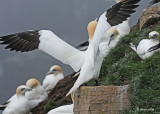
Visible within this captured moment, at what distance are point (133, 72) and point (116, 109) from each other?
1433 mm

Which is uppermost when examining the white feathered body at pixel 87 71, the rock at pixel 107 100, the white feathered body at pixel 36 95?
the white feathered body at pixel 36 95

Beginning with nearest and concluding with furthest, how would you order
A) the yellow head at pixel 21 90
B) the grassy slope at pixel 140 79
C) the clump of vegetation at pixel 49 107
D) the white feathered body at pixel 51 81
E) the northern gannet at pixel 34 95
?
the grassy slope at pixel 140 79 < the clump of vegetation at pixel 49 107 < the yellow head at pixel 21 90 < the northern gannet at pixel 34 95 < the white feathered body at pixel 51 81

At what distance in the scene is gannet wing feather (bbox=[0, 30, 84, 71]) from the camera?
8.08 m

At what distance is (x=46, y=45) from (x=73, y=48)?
20.7 inches

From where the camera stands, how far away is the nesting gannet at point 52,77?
13.5m

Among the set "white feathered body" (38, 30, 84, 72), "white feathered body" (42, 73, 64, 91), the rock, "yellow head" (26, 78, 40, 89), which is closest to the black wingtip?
"white feathered body" (38, 30, 84, 72)

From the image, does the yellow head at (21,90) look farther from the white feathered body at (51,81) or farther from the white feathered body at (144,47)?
the white feathered body at (144,47)

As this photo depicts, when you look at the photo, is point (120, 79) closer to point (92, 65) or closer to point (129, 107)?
point (92, 65)

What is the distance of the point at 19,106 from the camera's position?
11.9m

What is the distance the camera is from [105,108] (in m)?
6.53

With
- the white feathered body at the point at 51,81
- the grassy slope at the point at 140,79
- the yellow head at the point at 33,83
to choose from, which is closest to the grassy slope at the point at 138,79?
the grassy slope at the point at 140,79

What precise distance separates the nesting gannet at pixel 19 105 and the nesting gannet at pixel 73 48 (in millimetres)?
3085

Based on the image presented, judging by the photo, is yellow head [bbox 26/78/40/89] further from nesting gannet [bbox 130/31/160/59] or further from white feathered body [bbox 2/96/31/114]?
nesting gannet [bbox 130/31/160/59]

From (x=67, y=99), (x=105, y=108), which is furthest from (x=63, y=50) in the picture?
(x=67, y=99)
